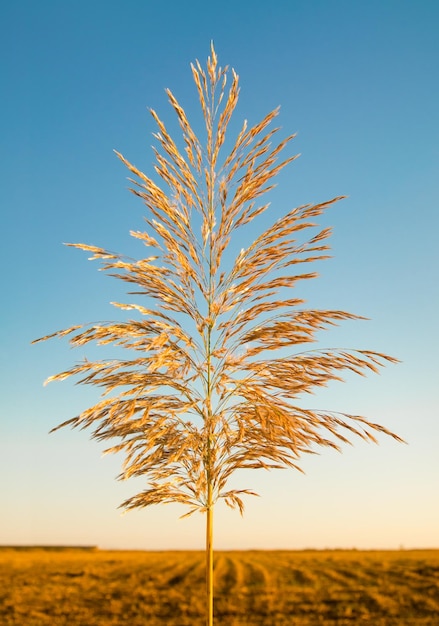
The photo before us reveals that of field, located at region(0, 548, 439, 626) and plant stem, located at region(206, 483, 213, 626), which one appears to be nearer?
plant stem, located at region(206, 483, 213, 626)

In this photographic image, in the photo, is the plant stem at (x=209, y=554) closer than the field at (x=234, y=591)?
Yes

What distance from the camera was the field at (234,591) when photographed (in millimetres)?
13578

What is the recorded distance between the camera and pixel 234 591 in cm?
1575

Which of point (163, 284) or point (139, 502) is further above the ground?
point (163, 284)

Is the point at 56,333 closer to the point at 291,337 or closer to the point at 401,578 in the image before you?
the point at 291,337

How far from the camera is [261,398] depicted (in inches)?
203

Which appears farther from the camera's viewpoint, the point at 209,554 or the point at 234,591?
the point at 234,591

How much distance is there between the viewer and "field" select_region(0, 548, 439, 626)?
1358 cm

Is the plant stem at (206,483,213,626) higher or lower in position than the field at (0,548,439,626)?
higher

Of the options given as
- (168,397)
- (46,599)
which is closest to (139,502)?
(168,397)

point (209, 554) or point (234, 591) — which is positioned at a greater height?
point (209, 554)

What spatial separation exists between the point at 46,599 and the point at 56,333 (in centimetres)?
1318

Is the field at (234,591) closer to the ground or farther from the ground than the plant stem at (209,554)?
closer to the ground

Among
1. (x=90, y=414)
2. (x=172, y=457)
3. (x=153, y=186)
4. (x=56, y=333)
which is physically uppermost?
(x=153, y=186)
